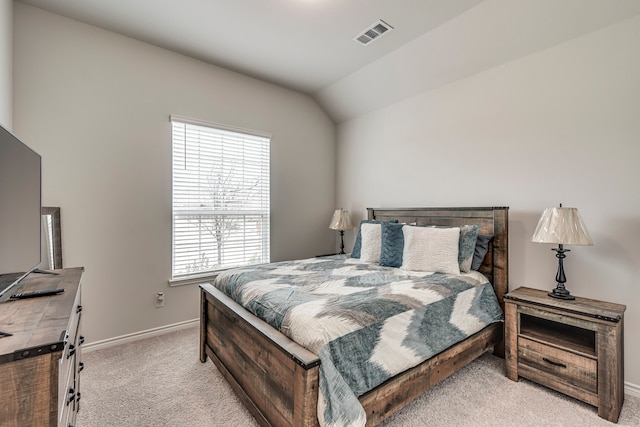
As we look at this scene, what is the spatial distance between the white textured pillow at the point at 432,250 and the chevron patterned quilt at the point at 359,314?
92mm

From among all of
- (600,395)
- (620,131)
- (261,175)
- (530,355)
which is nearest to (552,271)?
(530,355)

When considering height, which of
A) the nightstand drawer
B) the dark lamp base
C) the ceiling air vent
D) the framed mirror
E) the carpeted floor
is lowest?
the carpeted floor

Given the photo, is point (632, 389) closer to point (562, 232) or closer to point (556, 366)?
point (556, 366)

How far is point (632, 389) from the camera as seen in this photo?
6.73ft

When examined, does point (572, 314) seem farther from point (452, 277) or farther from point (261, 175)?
point (261, 175)

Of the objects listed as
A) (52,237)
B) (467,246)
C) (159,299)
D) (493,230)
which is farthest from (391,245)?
(52,237)

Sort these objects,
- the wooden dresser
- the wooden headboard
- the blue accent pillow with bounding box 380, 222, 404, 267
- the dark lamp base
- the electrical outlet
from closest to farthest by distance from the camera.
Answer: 1. the wooden dresser
2. the dark lamp base
3. the wooden headboard
4. the blue accent pillow with bounding box 380, 222, 404, 267
5. the electrical outlet

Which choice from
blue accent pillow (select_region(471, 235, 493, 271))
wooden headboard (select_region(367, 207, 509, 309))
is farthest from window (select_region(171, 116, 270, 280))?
blue accent pillow (select_region(471, 235, 493, 271))

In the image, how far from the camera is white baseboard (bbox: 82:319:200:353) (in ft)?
8.69

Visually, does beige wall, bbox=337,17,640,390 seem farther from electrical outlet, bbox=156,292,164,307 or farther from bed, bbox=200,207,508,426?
electrical outlet, bbox=156,292,164,307

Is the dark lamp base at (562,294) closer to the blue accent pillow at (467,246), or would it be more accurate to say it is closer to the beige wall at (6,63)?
the blue accent pillow at (467,246)

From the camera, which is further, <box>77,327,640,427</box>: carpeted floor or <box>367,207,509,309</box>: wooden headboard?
<box>367,207,509,309</box>: wooden headboard

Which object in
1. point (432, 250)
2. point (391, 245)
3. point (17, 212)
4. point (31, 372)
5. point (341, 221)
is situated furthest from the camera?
point (341, 221)

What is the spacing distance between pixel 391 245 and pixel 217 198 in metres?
2.03
